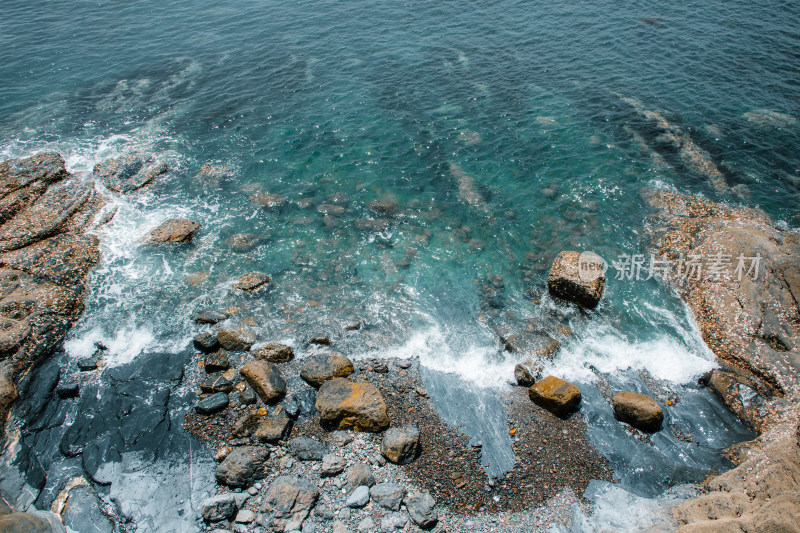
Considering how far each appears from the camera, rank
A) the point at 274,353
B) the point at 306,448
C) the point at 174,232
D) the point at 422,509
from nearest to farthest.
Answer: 1. the point at 422,509
2. the point at 306,448
3. the point at 274,353
4. the point at 174,232

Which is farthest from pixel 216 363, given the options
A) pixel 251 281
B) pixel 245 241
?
pixel 245 241

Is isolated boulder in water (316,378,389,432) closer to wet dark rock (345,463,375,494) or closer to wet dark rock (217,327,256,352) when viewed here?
wet dark rock (345,463,375,494)

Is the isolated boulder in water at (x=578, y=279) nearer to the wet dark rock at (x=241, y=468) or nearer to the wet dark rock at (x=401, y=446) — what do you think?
the wet dark rock at (x=401, y=446)

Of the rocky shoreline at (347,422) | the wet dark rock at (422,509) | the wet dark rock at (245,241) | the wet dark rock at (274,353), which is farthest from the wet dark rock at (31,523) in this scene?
the wet dark rock at (245,241)

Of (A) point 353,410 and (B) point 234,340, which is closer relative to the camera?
(A) point 353,410

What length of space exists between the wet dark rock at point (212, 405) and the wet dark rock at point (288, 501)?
371 cm

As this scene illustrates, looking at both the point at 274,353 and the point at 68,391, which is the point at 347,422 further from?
the point at 68,391

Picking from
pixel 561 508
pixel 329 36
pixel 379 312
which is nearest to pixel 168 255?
pixel 379 312

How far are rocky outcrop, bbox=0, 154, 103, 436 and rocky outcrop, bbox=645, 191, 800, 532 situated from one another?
23348 mm

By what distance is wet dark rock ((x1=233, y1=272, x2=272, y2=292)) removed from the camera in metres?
20.0

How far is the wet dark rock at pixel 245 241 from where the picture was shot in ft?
72.9

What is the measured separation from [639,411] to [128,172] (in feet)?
99.7

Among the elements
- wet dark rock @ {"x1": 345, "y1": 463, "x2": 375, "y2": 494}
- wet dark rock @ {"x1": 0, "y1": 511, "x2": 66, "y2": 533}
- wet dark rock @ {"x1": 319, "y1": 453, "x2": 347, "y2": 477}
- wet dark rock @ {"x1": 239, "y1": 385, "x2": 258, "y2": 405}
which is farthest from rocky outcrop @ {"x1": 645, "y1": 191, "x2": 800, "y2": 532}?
wet dark rock @ {"x1": 0, "y1": 511, "x2": 66, "y2": 533}

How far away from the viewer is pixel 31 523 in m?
11.5
